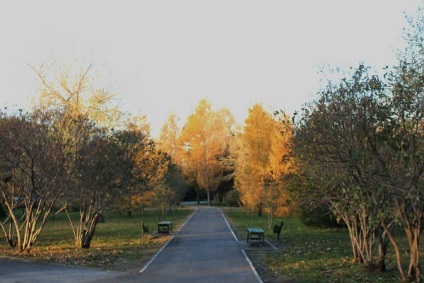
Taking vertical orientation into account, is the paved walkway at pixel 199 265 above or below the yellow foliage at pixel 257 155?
below

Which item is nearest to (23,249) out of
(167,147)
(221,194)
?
(167,147)

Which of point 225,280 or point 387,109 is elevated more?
point 387,109

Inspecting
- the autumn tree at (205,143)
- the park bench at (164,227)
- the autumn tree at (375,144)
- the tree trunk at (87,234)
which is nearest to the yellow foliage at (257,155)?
the park bench at (164,227)

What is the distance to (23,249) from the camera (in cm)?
1653

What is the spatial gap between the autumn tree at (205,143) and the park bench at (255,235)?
45376 millimetres

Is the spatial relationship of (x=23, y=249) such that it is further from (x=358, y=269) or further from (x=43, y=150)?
(x=358, y=269)

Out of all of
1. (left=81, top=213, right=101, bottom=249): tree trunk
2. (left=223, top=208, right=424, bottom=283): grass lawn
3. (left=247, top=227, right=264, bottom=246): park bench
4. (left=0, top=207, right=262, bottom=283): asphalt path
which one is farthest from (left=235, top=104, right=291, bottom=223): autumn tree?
(left=0, top=207, right=262, bottom=283): asphalt path

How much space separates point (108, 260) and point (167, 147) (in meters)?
52.9

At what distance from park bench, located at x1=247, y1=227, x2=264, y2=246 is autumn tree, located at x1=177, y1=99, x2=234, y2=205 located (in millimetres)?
45376

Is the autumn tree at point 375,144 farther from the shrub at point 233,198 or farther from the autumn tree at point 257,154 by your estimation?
the shrub at point 233,198

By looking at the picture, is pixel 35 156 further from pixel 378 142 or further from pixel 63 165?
pixel 378 142

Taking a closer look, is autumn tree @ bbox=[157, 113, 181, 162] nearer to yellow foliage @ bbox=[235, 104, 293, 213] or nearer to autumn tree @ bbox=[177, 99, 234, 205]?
autumn tree @ bbox=[177, 99, 234, 205]

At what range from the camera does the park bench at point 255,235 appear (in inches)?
725

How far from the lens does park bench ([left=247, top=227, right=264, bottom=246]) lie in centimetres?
1841
